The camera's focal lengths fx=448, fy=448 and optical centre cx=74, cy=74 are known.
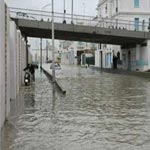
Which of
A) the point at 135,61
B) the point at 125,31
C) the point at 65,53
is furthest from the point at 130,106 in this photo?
the point at 65,53

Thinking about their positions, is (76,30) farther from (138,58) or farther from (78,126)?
(78,126)

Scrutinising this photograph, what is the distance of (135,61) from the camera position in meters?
66.9

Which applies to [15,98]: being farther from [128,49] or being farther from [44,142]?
[128,49]

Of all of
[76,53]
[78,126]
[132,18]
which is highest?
[132,18]

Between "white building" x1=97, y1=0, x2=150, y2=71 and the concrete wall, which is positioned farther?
"white building" x1=97, y1=0, x2=150, y2=71

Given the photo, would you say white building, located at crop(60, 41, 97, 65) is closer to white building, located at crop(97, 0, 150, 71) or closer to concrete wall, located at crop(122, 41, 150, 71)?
white building, located at crop(97, 0, 150, 71)

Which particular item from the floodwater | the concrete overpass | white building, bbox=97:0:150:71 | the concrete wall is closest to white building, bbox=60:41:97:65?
white building, bbox=97:0:150:71

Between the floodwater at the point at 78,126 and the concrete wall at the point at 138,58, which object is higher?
the concrete wall at the point at 138,58

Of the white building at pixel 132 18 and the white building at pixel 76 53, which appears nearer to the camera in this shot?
the white building at pixel 132 18

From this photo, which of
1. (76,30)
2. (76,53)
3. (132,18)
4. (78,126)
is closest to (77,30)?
(76,30)

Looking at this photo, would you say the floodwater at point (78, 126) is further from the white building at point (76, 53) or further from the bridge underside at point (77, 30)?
the white building at point (76, 53)

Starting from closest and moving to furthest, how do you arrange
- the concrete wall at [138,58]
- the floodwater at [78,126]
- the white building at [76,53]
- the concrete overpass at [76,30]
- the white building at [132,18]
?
the floodwater at [78,126], the concrete overpass at [76,30], the concrete wall at [138,58], the white building at [132,18], the white building at [76,53]

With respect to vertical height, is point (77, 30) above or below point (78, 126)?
above

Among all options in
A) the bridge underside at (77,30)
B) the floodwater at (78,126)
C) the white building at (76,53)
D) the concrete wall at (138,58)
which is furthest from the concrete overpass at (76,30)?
the white building at (76,53)
